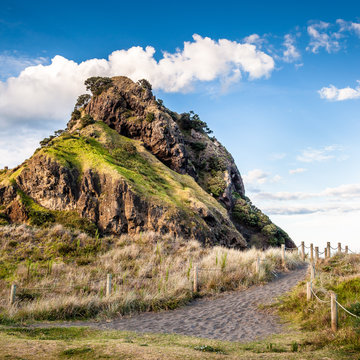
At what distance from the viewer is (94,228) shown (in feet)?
80.2

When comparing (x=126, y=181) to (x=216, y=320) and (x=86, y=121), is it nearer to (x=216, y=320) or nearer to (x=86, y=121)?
(x=86, y=121)

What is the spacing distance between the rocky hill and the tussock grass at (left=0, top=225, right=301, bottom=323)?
2.23 m

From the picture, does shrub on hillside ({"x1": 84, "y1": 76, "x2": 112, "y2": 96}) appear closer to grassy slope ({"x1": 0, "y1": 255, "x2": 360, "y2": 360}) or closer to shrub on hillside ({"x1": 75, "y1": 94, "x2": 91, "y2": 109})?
shrub on hillside ({"x1": 75, "y1": 94, "x2": 91, "y2": 109})

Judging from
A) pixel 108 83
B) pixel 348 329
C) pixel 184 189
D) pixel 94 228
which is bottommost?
pixel 348 329

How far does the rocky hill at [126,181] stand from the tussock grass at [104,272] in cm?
223

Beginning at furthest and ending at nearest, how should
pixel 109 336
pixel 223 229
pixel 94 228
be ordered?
pixel 223 229, pixel 94 228, pixel 109 336

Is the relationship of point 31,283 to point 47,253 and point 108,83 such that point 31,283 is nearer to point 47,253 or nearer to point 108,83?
point 47,253

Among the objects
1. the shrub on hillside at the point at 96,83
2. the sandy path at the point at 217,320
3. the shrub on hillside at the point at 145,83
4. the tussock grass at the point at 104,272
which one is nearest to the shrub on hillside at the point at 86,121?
the shrub on hillside at the point at 96,83

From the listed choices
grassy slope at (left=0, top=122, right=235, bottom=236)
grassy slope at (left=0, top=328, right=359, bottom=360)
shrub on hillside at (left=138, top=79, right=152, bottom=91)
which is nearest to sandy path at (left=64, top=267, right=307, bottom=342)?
grassy slope at (left=0, top=328, right=359, bottom=360)

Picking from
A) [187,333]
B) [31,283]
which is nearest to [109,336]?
[187,333]

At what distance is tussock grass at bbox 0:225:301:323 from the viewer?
42.6 feet

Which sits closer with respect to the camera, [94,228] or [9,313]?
[9,313]

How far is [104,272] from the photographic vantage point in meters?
17.9

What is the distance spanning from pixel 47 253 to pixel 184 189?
14.5 m
